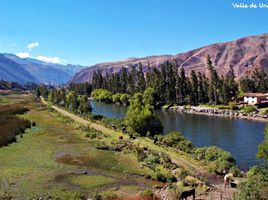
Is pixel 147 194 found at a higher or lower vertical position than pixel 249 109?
lower

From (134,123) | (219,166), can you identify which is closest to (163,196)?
(219,166)

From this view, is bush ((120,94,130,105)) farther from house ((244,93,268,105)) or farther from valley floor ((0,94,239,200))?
valley floor ((0,94,239,200))

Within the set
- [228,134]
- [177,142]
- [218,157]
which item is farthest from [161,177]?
[228,134]

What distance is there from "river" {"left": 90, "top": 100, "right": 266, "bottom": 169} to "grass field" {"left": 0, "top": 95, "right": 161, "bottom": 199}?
1674cm

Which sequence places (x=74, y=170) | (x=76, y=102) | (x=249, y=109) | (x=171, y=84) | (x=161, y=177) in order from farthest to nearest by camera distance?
(x=171, y=84) < (x=76, y=102) < (x=249, y=109) < (x=74, y=170) < (x=161, y=177)

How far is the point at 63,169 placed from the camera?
40.4 m

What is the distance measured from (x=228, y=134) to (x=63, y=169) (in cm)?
4306

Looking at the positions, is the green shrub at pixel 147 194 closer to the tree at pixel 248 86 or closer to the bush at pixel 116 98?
the tree at pixel 248 86

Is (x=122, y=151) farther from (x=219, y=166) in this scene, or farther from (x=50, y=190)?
(x=50, y=190)

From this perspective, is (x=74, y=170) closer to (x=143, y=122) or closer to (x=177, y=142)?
(x=177, y=142)

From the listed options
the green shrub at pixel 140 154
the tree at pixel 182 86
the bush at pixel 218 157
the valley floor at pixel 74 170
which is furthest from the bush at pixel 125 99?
the green shrub at pixel 140 154

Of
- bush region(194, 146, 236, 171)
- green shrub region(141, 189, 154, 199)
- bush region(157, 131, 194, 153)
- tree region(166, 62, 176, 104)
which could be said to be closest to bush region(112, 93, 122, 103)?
tree region(166, 62, 176, 104)

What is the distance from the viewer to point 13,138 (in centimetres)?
5897

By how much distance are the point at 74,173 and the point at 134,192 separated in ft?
30.1
